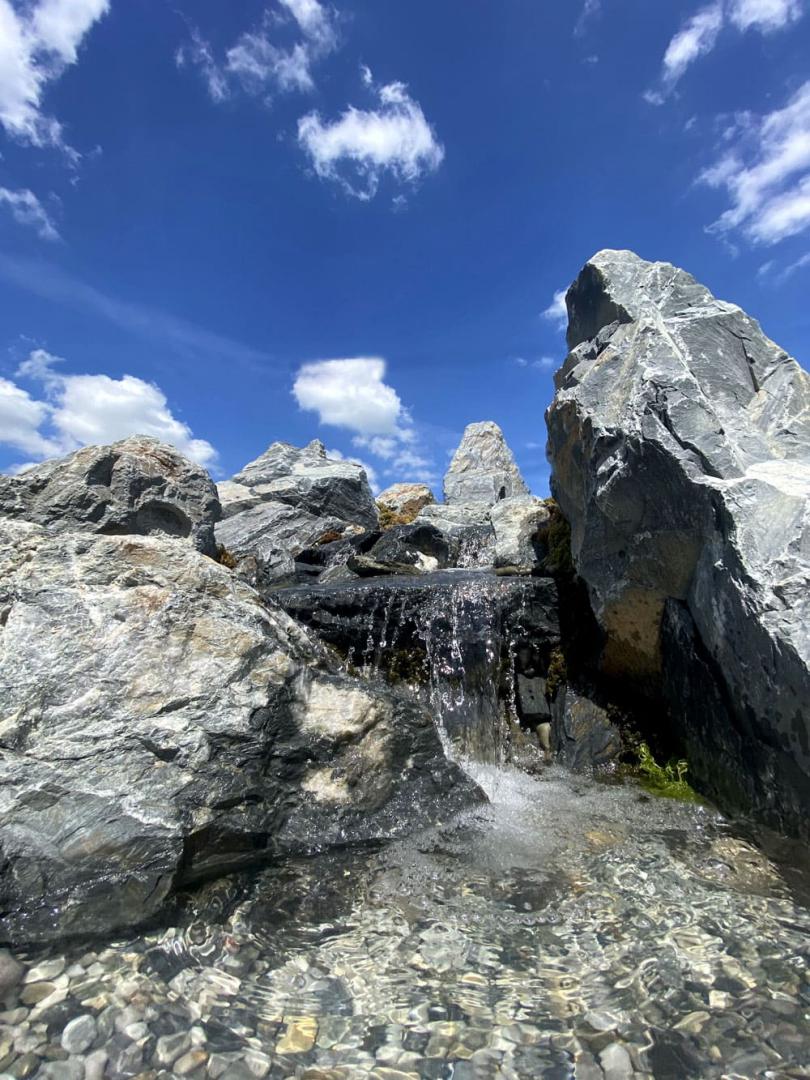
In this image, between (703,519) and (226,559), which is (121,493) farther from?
(703,519)

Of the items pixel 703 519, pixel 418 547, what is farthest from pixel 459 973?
pixel 418 547

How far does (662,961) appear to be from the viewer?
4.41 meters

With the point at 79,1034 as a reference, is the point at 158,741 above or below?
above

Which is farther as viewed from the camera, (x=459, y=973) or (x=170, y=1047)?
(x=459, y=973)

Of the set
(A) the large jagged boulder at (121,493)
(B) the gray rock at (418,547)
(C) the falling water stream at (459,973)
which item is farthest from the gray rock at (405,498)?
(C) the falling water stream at (459,973)

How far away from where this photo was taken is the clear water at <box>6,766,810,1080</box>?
3.61 m

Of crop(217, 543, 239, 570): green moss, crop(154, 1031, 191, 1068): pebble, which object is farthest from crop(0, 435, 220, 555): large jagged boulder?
crop(154, 1031, 191, 1068): pebble

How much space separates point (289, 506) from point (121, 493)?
445 inches

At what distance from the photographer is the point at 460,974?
4.39 metres

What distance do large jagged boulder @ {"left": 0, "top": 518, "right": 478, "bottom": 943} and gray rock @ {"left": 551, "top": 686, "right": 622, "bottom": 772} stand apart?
2.91m

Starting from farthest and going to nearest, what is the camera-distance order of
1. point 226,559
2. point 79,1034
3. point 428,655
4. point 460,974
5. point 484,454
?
point 484,454
point 226,559
point 428,655
point 460,974
point 79,1034

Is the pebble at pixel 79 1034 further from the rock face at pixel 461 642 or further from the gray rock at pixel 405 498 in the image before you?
the gray rock at pixel 405 498

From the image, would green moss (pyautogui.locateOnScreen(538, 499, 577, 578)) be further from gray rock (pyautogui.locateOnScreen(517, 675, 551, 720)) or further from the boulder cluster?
gray rock (pyautogui.locateOnScreen(517, 675, 551, 720))

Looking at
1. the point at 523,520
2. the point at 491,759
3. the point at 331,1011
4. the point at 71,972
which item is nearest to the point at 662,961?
the point at 331,1011
